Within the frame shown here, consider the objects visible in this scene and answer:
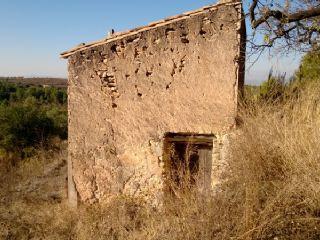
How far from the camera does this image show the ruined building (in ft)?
19.1

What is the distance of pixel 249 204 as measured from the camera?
13.2ft

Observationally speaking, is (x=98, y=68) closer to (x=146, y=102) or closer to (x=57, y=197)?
(x=146, y=102)

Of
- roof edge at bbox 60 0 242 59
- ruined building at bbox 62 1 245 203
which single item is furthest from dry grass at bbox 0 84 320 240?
roof edge at bbox 60 0 242 59

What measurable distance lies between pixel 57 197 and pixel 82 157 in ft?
5.49

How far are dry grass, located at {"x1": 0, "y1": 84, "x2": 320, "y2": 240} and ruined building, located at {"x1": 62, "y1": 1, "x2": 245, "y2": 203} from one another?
1.55ft

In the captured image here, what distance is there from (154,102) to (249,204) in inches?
112

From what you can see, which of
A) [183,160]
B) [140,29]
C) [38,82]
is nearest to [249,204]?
[183,160]

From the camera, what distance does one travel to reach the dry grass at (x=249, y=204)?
154 inches

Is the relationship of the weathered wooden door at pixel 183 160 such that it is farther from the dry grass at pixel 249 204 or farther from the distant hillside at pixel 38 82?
the distant hillside at pixel 38 82

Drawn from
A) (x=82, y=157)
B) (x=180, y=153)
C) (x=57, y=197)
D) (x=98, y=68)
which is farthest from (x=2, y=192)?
(x=180, y=153)

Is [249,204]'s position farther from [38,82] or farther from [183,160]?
[38,82]

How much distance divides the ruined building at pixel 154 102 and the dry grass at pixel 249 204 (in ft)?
1.55

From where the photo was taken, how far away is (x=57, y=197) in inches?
329

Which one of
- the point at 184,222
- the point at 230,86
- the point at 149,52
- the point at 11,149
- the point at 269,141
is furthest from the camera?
the point at 11,149
